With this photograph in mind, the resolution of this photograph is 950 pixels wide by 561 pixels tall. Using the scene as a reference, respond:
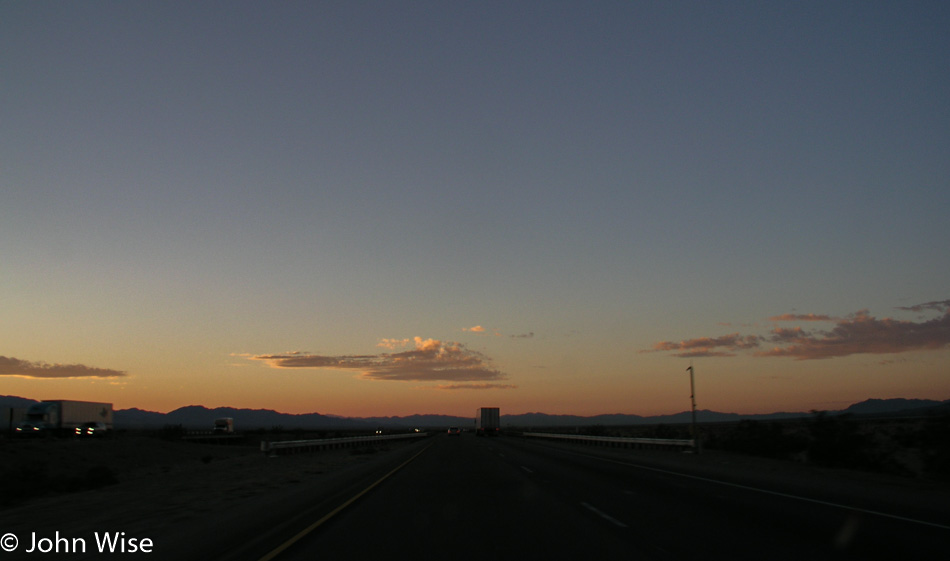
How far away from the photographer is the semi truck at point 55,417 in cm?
6369

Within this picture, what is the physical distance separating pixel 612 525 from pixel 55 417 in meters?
68.8

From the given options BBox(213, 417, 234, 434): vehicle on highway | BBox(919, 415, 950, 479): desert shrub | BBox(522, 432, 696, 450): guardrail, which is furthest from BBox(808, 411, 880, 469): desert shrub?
BBox(213, 417, 234, 434): vehicle on highway

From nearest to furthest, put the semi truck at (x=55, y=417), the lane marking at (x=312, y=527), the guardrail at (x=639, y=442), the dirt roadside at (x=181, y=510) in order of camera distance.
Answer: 1. the lane marking at (x=312, y=527)
2. the dirt roadside at (x=181, y=510)
3. the guardrail at (x=639, y=442)
4. the semi truck at (x=55, y=417)

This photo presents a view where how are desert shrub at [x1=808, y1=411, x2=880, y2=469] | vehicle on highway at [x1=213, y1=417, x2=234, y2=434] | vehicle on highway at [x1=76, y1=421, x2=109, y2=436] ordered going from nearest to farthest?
desert shrub at [x1=808, y1=411, x2=880, y2=469] → vehicle on highway at [x1=76, y1=421, x2=109, y2=436] → vehicle on highway at [x1=213, y1=417, x2=234, y2=434]

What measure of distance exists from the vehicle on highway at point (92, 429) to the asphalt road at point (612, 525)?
62007 mm

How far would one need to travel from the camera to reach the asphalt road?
9.89 meters

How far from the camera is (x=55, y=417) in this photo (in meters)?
65.2

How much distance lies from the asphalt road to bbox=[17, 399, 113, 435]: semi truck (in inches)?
2311

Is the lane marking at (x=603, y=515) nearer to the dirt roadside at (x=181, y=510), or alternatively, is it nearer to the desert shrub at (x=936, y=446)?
the dirt roadside at (x=181, y=510)

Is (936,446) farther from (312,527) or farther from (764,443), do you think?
(312,527)

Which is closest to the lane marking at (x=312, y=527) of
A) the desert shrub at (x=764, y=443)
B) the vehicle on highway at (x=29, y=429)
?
the desert shrub at (x=764, y=443)

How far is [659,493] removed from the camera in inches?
712

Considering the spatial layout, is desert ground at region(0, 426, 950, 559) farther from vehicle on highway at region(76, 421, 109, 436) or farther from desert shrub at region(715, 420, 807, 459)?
vehicle on highway at region(76, 421, 109, 436)

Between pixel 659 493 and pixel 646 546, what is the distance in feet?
27.6
